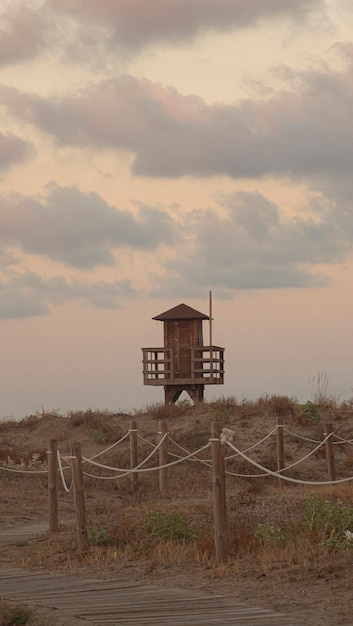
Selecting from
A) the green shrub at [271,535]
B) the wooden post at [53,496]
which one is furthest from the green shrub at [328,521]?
the wooden post at [53,496]

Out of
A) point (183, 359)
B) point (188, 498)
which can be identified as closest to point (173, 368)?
point (183, 359)

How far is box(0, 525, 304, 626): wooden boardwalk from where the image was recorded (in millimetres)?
8086

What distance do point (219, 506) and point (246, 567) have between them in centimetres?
96

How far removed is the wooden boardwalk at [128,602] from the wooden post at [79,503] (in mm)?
1349

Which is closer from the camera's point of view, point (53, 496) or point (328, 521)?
point (328, 521)

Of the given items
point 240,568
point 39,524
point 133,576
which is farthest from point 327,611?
point 39,524

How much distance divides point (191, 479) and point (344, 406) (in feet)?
28.7

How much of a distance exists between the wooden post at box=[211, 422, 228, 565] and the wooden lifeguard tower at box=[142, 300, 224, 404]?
90.1 feet

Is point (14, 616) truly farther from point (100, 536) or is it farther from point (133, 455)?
point (133, 455)

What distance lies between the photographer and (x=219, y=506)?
1109cm

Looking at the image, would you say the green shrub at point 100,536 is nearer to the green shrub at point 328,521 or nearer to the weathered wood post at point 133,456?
the green shrub at point 328,521

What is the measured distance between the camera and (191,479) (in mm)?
23109

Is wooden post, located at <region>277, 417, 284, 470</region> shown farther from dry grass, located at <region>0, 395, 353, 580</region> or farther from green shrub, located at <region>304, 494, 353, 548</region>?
green shrub, located at <region>304, 494, 353, 548</region>

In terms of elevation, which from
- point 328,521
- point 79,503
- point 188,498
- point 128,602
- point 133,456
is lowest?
point 128,602
